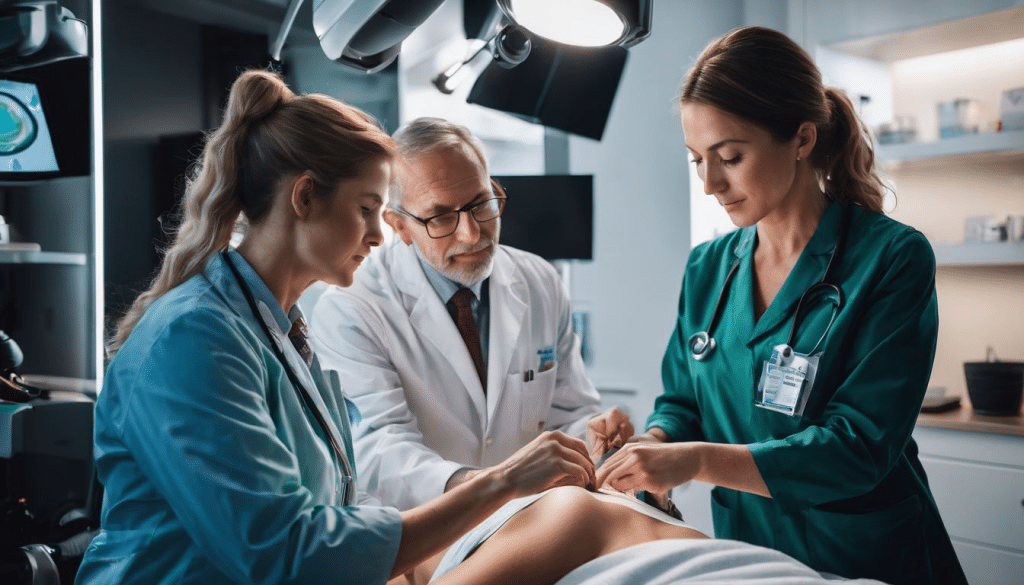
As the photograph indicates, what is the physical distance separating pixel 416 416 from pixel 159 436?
3.00 feet

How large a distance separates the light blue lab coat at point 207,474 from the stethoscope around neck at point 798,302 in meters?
0.76

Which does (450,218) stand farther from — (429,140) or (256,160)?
(256,160)

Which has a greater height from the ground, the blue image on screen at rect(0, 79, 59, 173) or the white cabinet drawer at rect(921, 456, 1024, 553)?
the blue image on screen at rect(0, 79, 59, 173)

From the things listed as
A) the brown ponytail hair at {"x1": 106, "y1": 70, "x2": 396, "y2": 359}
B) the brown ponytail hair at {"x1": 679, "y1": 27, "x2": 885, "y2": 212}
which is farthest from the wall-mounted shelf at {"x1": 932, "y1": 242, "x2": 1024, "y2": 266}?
the brown ponytail hair at {"x1": 106, "y1": 70, "x2": 396, "y2": 359}

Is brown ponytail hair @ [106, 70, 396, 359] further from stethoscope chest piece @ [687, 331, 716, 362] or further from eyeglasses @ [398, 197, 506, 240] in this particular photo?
stethoscope chest piece @ [687, 331, 716, 362]

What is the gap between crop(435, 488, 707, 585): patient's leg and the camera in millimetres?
1327

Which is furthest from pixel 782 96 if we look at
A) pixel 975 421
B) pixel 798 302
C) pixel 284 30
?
pixel 975 421

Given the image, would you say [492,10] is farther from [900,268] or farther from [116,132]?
[900,268]

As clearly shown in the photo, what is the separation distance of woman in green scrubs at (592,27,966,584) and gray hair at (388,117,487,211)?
55 cm

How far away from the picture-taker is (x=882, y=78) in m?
3.41

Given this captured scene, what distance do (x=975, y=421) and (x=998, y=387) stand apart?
0.15 m

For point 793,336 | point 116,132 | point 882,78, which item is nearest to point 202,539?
point 793,336

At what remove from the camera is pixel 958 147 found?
9.71ft

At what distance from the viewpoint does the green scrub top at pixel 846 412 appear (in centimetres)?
132
